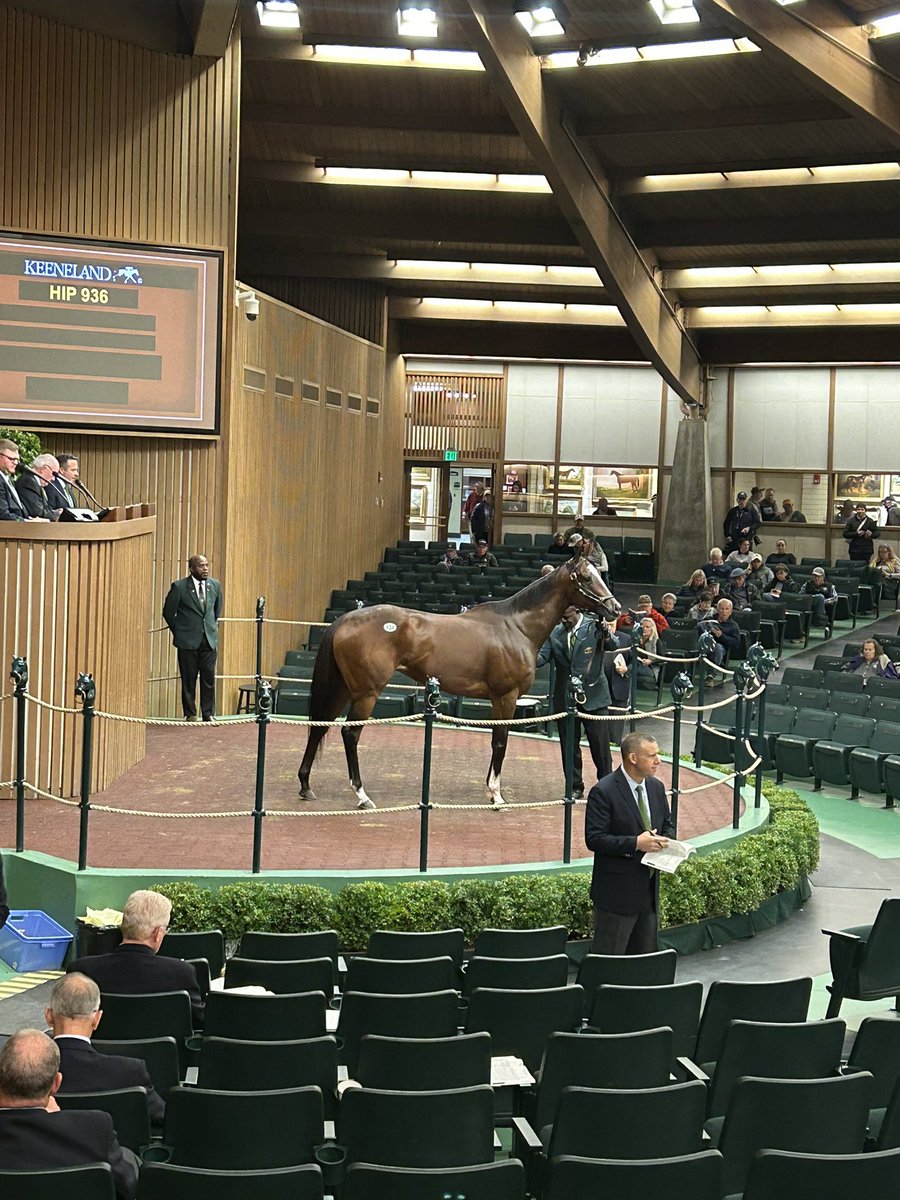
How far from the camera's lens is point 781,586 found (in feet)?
77.9

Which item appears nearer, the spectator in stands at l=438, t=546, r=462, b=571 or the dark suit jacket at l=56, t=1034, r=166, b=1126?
the dark suit jacket at l=56, t=1034, r=166, b=1126

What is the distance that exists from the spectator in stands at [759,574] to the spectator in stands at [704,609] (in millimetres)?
3457

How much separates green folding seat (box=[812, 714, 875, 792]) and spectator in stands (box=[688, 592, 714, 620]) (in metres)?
4.56

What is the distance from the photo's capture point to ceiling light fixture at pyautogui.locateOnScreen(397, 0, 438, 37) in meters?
17.0

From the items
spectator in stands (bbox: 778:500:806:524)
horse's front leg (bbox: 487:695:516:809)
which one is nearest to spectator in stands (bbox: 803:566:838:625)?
spectator in stands (bbox: 778:500:806:524)

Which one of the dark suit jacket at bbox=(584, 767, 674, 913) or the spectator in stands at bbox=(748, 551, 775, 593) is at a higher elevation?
the spectator in stands at bbox=(748, 551, 775, 593)

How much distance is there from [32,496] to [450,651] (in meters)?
3.57

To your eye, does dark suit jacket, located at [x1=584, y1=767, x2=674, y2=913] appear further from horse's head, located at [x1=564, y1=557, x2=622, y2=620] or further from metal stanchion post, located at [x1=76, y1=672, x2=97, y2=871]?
horse's head, located at [x1=564, y1=557, x2=622, y2=620]

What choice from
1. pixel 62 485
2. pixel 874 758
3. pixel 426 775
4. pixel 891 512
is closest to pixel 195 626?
pixel 62 485

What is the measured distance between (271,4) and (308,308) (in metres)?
10.9

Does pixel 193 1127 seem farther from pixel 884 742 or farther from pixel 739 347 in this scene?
pixel 739 347

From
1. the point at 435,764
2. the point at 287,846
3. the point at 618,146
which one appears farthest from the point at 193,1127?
the point at 618,146

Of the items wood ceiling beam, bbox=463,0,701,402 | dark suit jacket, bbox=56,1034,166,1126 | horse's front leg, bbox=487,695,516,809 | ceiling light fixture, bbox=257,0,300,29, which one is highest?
ceiling light fixture, bbox=257,0,300,29

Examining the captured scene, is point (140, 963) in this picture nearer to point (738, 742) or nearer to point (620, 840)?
point (620, 840)
